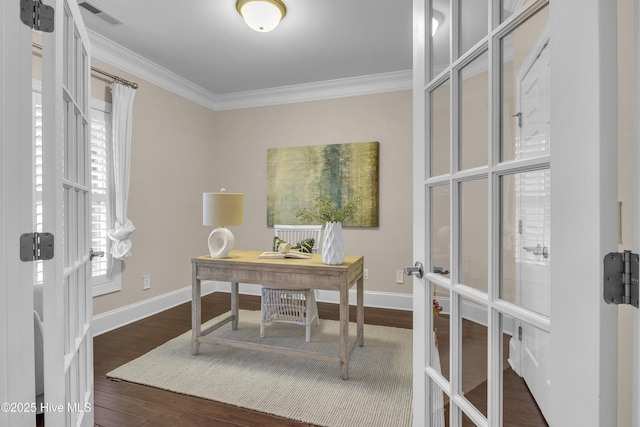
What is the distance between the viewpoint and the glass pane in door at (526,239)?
2.42 ft

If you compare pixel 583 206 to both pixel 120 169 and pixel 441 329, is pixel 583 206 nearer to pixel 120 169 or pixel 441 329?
pixel 441 329

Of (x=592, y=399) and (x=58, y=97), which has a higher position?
(x=58, y=97)

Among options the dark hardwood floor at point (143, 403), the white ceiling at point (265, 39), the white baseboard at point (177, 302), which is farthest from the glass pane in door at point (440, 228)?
the white baseboard at point (177, 302)

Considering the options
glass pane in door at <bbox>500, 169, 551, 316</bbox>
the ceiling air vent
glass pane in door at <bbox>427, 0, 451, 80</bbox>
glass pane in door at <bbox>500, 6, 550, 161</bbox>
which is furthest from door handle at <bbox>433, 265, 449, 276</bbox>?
the ceiling air vent

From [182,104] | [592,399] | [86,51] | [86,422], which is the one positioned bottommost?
[86,422]

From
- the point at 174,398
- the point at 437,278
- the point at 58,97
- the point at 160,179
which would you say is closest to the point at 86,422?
the point at 174,398

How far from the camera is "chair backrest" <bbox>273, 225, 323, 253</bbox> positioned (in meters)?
3.47

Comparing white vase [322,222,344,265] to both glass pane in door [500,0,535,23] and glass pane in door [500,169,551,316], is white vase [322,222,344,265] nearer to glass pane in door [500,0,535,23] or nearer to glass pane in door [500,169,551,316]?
glass pane in door [500,169,551,316]

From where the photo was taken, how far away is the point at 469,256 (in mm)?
988

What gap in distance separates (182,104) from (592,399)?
426 cm

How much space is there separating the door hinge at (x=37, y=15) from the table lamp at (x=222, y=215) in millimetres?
1501

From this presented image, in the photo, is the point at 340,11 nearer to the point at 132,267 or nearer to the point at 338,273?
the point at 338,273

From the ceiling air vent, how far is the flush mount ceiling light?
1011 millimetres

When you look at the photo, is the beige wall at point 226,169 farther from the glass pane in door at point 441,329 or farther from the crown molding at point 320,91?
the glass pane in door at point 441,329
